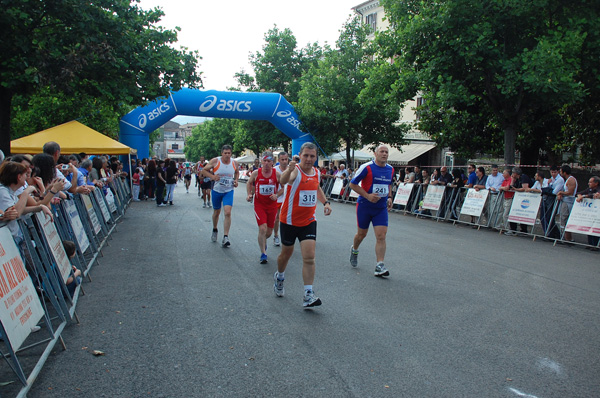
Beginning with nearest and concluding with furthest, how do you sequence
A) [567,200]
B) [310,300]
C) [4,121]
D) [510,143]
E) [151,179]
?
[310,300], [567,200], [4,121], [510,143], [151,179]

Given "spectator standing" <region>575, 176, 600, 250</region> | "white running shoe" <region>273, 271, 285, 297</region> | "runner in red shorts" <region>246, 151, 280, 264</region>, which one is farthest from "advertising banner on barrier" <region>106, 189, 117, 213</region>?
"spectator standing" <region>575, 176, 600, 250</region>

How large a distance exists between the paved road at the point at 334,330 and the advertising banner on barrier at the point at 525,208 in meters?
3.51

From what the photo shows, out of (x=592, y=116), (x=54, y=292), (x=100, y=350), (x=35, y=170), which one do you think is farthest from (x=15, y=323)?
(x=592, y=116)

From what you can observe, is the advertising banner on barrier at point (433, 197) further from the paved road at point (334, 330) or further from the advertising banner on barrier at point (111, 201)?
the advertising banner on barrier at point (111, 201)

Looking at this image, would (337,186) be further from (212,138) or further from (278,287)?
(212,138)

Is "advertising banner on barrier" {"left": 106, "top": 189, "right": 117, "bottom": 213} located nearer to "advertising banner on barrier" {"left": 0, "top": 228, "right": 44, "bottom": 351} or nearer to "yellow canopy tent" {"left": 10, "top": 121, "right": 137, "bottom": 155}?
"yellow canopy tent" {"left": 10, "top": 121, "right": 137, "bottom": 155}

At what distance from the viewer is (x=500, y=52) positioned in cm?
1528

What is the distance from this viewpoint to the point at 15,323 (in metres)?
3.38

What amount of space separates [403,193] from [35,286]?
45.7 ft

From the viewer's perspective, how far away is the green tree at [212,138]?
74.5 m

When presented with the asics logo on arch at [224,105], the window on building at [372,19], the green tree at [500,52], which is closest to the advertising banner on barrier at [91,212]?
the green tree at [500,52]

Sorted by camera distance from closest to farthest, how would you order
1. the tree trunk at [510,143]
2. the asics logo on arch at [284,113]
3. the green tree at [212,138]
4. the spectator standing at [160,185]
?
the tree trunk at [510,143] < the spectator standing at [160,185] < the asics logo on arch at [284,113] < the green tree at [212,138]

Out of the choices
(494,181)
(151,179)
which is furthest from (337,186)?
(494,181)

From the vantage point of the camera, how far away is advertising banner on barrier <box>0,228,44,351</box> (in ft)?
10.8
